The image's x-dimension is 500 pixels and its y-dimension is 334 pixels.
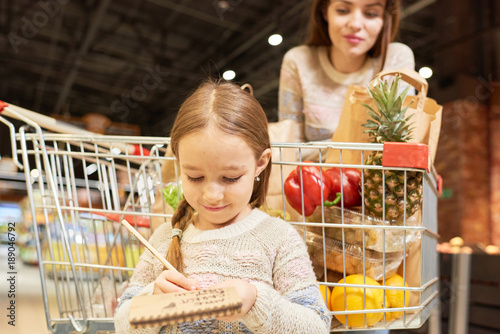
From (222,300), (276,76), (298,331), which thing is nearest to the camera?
(222,300)

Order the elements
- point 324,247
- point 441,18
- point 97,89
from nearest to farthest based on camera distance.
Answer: point 324,247 → point 441,18 → point 97,89

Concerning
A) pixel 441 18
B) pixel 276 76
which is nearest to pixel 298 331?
pixel 441 18

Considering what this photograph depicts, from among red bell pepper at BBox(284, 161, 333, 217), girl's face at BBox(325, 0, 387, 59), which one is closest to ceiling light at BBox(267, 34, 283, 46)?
girl's face at BBox(325, 0, 387, 59)

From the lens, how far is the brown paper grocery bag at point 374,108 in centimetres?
139

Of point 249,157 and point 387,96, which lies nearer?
point 249,157

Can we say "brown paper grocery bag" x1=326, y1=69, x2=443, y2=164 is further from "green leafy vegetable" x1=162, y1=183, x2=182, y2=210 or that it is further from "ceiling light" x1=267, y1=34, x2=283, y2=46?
"ceiling light" x1=267, y1=34, x2=283, y2=46

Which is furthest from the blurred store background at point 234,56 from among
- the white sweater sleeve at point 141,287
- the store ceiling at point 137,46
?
the white sweater sleeve at point 141,287

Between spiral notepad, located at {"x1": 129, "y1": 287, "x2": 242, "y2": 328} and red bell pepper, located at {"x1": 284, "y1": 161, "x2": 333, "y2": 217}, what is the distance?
497mm

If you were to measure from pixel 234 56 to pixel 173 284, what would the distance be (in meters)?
6.83

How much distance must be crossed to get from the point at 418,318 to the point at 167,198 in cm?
77

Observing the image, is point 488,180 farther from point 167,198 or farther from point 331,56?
point 167,198

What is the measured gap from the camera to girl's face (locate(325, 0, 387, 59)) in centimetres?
175

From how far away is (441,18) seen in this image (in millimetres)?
5332

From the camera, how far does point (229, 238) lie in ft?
3.33
